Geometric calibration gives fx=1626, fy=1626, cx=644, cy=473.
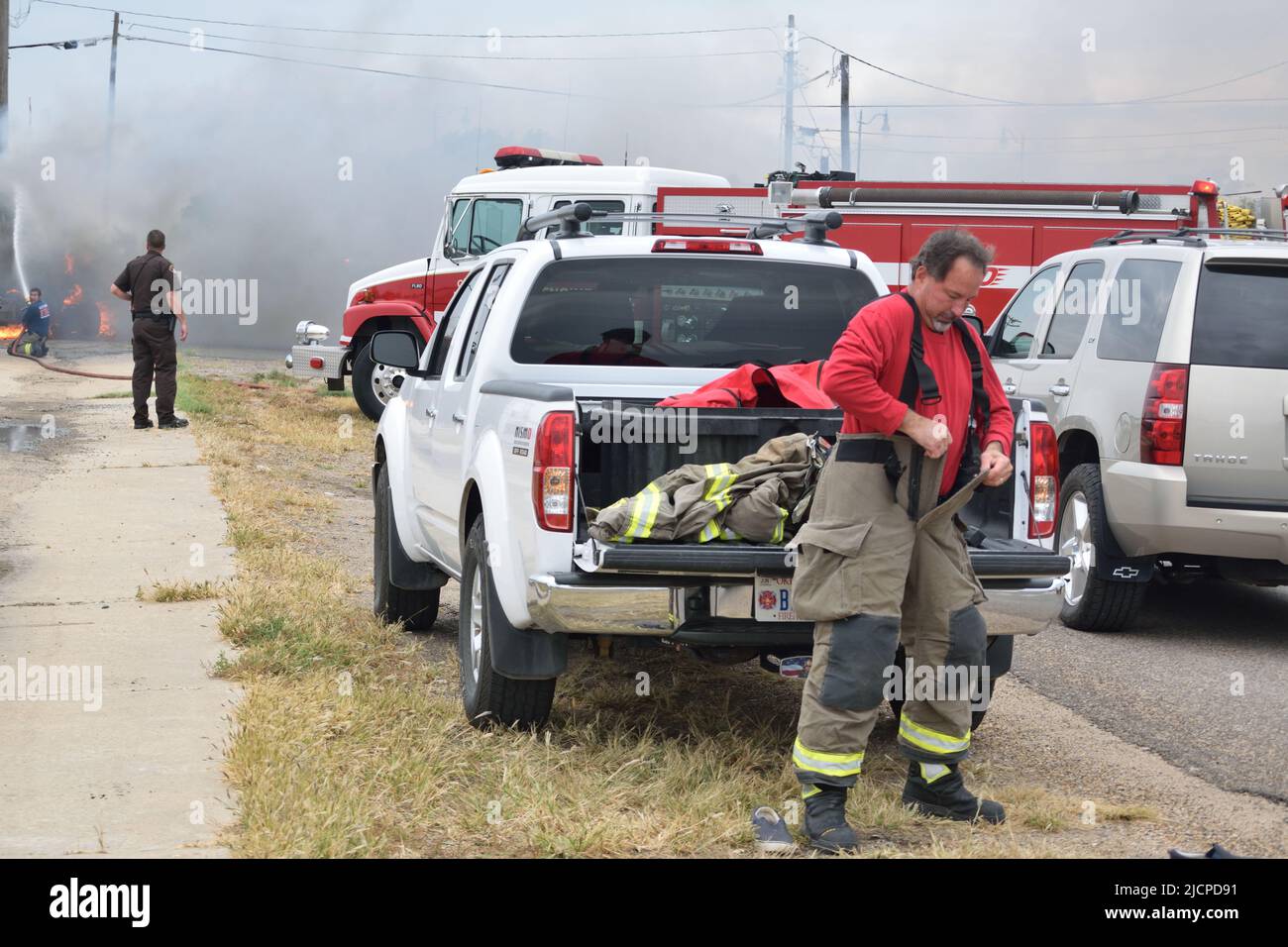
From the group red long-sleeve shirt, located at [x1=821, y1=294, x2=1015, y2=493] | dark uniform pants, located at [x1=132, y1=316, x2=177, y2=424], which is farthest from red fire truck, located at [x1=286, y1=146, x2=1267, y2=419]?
red long-sleeve shirt, located at [x1=821, y1=294, x2=1015, y2=493]

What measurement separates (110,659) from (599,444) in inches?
102

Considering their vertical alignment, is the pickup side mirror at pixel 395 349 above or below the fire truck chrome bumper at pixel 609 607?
above

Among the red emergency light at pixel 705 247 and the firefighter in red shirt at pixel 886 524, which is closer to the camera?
the firefighter in red shirt at pixel 886 524

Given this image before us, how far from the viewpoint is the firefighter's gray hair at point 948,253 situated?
4.70 metres

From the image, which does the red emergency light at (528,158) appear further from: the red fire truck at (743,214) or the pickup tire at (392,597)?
the pickup tire at (392,597)

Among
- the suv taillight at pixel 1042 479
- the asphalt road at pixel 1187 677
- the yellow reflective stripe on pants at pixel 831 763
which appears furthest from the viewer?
the asphalt road at pixel 1187 677

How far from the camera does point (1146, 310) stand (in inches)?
325

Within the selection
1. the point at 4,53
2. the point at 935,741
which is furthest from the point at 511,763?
the point at 4,53

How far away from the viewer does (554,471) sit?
5223mm

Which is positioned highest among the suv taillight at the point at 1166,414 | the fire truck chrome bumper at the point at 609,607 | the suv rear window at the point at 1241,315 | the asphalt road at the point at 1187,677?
the suv rear window at the point at 1241,315

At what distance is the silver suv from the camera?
7.75 m

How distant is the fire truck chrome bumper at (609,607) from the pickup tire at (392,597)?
2.74 m

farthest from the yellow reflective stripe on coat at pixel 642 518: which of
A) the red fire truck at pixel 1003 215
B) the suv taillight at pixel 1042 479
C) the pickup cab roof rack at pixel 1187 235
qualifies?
the red fire truck at pixel 1003 215
